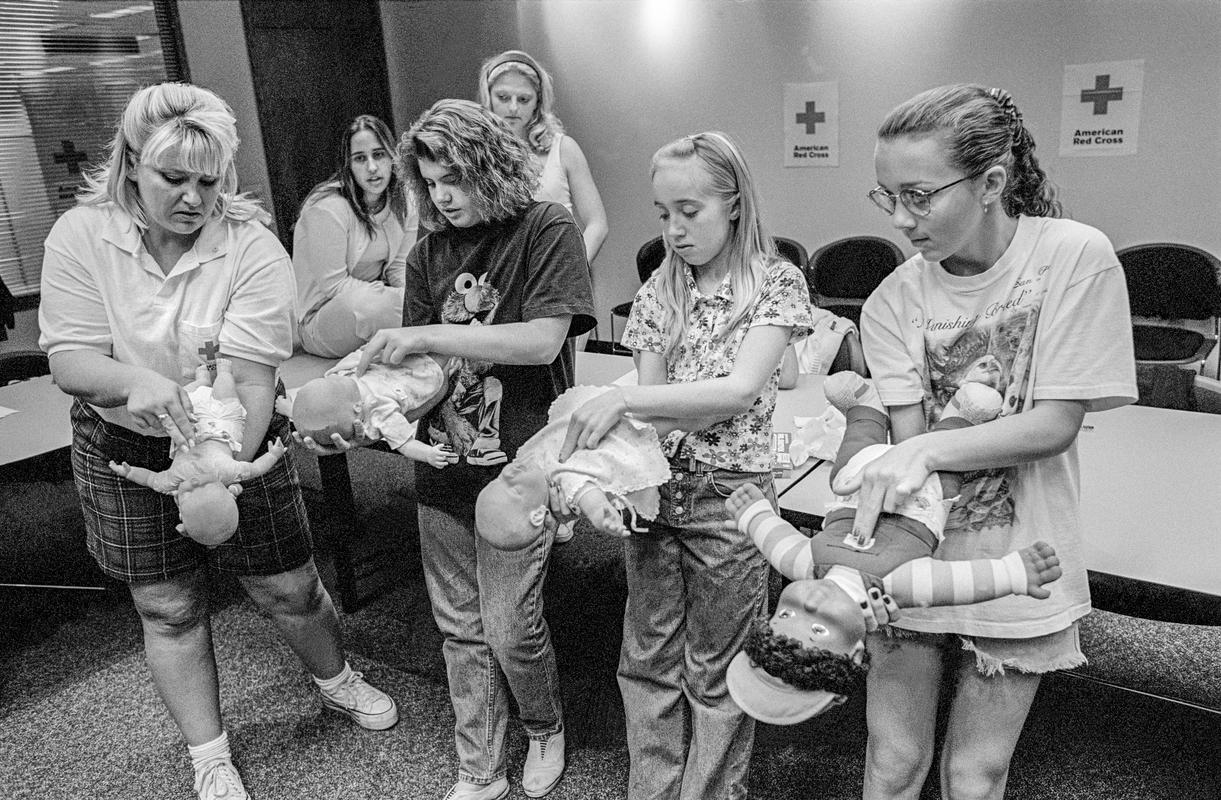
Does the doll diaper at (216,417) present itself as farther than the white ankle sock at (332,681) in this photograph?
No

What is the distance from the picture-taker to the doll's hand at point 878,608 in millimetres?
1132

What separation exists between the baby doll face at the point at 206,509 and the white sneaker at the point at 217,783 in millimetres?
856

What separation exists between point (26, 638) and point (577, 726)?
214 centimetres

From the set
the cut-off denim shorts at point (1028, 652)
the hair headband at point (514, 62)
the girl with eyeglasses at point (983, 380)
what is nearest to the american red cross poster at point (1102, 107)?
the hair headband at point (514, 62)

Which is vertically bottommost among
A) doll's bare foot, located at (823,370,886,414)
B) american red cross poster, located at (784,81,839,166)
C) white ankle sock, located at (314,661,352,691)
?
white ankle sock, located at (314,661,352,691)

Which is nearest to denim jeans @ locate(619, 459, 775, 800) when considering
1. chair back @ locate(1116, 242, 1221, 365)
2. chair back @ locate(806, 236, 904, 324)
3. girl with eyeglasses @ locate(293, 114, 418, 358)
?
girl with eyeglasses @ locate(293, 114, 418, 358)

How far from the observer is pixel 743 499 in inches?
53.5

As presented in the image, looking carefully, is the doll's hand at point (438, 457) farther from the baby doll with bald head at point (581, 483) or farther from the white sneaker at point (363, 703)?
the white sneaker at point (363, 703)

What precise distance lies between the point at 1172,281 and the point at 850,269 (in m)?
1.57

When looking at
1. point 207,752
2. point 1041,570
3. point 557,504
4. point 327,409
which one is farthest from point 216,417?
point 1041,570

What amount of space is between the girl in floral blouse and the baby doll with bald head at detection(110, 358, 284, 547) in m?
0.67

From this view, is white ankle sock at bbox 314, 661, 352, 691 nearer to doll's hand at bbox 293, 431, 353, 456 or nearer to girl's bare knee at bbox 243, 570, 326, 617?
girl's bare knee at bbox 243, 570, 326, 617

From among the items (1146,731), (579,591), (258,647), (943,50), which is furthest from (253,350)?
(943,50)

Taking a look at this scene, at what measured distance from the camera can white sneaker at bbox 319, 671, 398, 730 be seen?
8.03 ft
